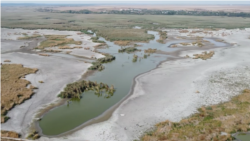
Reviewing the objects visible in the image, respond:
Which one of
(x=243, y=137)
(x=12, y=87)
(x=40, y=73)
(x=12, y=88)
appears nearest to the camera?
(x=243, y=137)

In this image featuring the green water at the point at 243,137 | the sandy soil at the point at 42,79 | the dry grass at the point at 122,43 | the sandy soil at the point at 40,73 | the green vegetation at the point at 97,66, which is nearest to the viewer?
the green water at the point at 243,137

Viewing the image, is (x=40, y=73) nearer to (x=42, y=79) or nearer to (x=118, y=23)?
(x=42, y=79)

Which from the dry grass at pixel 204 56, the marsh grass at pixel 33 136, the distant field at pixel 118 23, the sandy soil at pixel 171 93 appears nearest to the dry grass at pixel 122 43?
the distant field at pixel 118 23

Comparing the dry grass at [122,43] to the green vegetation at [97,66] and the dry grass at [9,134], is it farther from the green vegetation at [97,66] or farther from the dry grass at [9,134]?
the dry grass at [9,134]

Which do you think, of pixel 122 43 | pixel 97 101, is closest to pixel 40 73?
pixel 97 101

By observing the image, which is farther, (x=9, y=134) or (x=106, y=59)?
(x=106, y=59)
